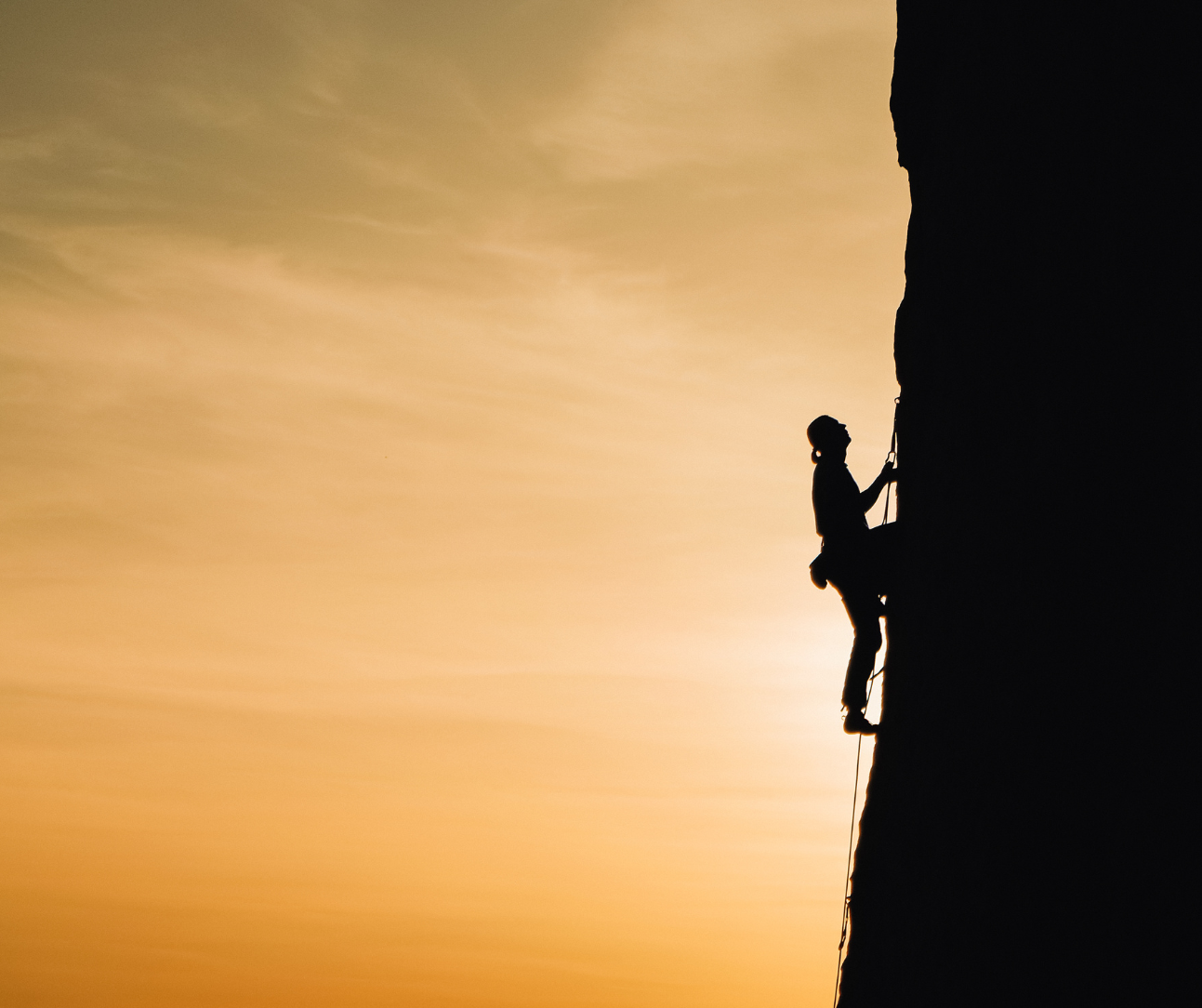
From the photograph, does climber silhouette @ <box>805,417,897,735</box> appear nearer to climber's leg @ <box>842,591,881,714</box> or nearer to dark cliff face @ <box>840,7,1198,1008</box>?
climber's leg @ <box>842,591,881,714</box>

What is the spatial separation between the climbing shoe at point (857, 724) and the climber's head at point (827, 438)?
2.16 m

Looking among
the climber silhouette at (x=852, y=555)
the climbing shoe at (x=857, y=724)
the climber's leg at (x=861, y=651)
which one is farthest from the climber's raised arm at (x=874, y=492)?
the climbing shoe at (x=857, y=724)

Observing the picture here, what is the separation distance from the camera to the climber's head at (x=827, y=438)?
10227 mm

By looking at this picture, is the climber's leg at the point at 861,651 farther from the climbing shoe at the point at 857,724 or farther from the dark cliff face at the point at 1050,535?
the dark cliff face at the point at 1050,535

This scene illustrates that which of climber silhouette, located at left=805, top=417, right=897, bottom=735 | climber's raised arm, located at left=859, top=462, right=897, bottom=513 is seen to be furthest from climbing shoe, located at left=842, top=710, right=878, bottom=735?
climber's raised arm, located at left=859, top=462, right=897, bottom=513

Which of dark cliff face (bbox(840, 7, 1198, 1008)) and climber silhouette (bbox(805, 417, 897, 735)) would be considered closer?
dark cliff face (bbox(840, 7, 1198, 1008))

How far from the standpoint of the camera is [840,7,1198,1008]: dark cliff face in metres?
6.10

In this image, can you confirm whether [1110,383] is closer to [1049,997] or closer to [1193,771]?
[1193,771]

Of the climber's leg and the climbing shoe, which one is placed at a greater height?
the climber's leg

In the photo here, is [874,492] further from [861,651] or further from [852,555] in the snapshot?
[861,651]

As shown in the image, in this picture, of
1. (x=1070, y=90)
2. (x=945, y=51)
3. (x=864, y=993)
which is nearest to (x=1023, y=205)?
(x=1070, y=90)

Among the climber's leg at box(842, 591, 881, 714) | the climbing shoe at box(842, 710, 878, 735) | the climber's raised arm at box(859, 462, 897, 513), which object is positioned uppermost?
the climber's raised arm at box(859, 462, 897, 513)

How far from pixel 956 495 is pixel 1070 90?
2668 millimetres

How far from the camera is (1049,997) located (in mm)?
6320
